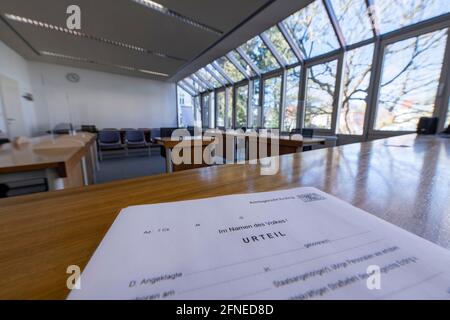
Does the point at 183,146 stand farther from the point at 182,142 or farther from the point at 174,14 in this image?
the point at 174,14

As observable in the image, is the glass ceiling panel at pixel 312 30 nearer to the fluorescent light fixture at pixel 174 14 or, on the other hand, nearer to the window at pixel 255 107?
the fluorescent light fixture at pixel 174 14

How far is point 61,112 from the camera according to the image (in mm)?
7570

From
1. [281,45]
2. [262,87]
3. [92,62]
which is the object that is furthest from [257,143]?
[92,62]

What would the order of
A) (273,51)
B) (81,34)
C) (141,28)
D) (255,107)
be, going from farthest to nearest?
(255,107), (273,51), (81,34), (141,28)

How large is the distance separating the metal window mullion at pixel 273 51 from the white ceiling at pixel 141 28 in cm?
63

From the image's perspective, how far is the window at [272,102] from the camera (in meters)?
6.13

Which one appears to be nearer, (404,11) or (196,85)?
(404,11)

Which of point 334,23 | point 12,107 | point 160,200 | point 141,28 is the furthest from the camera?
point 12,107

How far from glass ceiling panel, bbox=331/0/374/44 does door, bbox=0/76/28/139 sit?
775 cm

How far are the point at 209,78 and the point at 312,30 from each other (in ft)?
16.7

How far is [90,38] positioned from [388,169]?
657 centimetres

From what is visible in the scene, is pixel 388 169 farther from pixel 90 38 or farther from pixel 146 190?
pixel 90 38

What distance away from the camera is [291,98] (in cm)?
571
